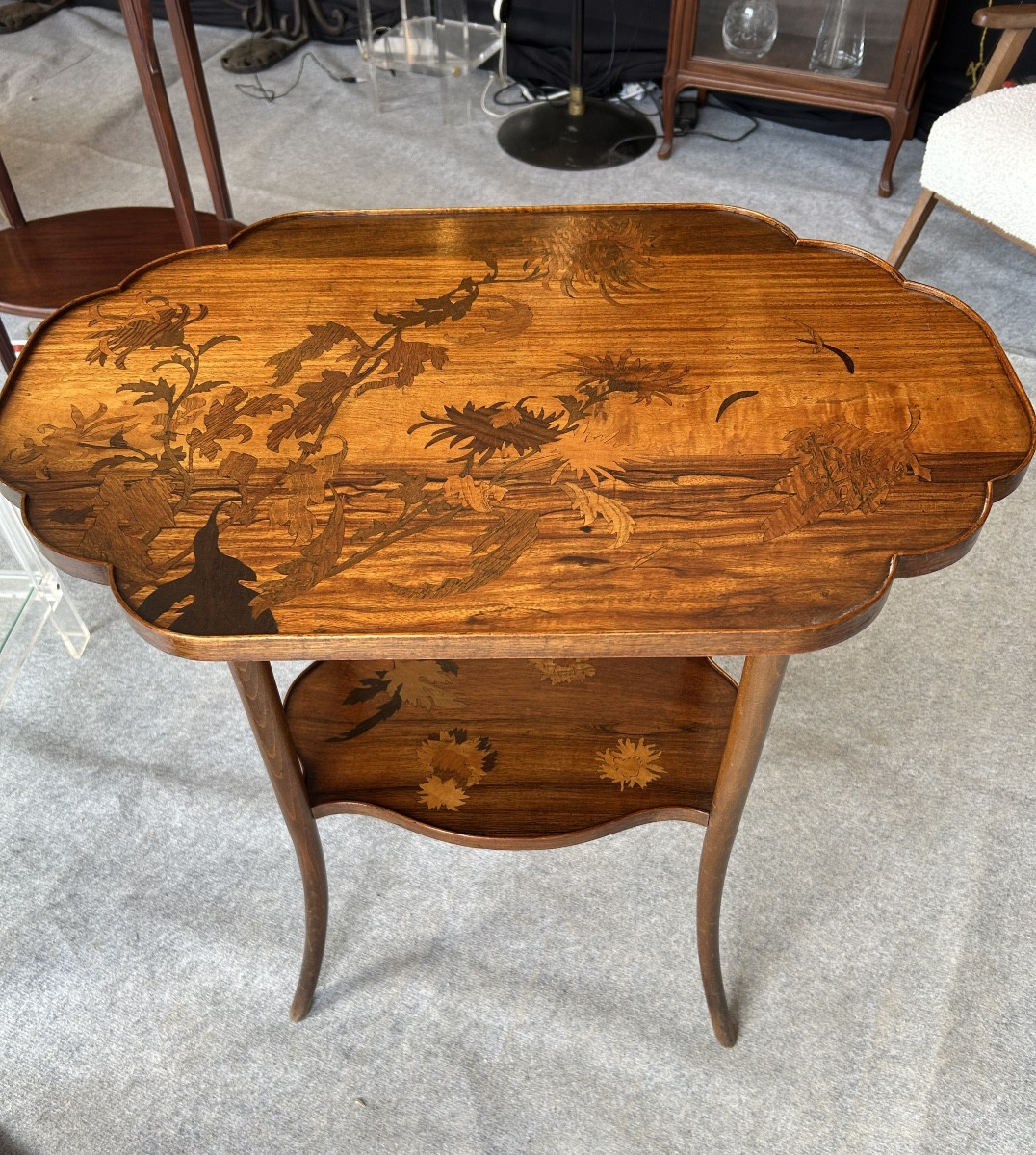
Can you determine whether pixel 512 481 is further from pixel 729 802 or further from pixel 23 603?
pixel 23 603

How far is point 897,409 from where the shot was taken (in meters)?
1.04

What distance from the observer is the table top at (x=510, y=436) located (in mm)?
853

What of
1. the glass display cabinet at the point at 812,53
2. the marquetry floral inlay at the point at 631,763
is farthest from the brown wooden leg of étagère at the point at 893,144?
the marquetry floral inlay at the point at 631,763

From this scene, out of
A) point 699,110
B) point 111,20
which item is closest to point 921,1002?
point 699,110

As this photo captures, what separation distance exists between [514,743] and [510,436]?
1.20 feet

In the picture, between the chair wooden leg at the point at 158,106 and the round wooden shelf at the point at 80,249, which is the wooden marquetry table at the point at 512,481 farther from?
the round wooden shelf at the point at 80,249

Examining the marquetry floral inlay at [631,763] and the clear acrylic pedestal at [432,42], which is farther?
the clear acrylic pedestal at [432,42]

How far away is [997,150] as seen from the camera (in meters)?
1.95

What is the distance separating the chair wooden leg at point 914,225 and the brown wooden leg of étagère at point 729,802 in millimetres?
1570

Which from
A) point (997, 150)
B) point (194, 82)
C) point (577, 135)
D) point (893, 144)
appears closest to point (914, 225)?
point (997, 150)

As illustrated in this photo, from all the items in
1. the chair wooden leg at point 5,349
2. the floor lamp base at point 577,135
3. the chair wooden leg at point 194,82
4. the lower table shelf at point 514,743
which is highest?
the chair wooden leg at point 194,82

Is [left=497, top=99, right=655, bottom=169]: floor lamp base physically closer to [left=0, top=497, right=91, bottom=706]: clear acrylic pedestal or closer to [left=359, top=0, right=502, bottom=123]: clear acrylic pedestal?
[left=359, top=0, right=502, bottom=123]: clear acrylic pedestal

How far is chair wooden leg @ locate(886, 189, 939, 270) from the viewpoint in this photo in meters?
2.21

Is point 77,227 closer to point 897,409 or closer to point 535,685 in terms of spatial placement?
point 535,685
